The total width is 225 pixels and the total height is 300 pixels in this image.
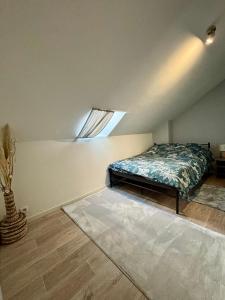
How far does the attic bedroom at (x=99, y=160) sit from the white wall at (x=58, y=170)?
0.06ft

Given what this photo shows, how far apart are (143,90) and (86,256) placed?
8.33 ft

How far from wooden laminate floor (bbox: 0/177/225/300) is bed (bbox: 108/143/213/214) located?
49 centimetres

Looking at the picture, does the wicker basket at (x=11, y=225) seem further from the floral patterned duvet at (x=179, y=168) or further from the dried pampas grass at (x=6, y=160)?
the floral patterned duvet at (x=179, y=168)

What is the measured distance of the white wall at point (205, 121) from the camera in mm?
3910

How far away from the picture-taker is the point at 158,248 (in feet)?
5.72

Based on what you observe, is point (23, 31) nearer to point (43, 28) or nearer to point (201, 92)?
point (43, 28)

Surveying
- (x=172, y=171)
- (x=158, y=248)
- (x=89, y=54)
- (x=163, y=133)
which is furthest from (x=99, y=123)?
(x=163, y=133)

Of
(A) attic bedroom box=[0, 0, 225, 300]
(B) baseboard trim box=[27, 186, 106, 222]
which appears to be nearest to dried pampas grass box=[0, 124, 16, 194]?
(A) attic bedroom box=[0, 0, 225, 300]

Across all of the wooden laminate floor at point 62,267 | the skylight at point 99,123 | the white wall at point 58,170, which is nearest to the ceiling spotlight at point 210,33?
the skylight at point 99,123

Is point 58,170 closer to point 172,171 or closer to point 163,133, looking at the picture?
point 172,171

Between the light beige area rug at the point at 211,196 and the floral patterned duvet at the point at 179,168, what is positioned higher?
the floral patterned duvet at the point at 179,168

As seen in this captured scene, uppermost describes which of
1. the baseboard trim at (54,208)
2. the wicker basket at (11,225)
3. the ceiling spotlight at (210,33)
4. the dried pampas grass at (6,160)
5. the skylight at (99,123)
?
the ceiling spotlight at (210,33)

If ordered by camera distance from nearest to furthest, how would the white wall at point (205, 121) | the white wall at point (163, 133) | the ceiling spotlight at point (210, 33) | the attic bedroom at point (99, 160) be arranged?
the attic bedroom at point (99, 160)
the ceiling spotlight at point (210, 33)
the white wall at point (205, 121)
the white wall at point (163, 133)

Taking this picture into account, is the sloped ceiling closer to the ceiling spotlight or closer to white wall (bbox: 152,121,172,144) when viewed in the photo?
the ceiling spotlight
